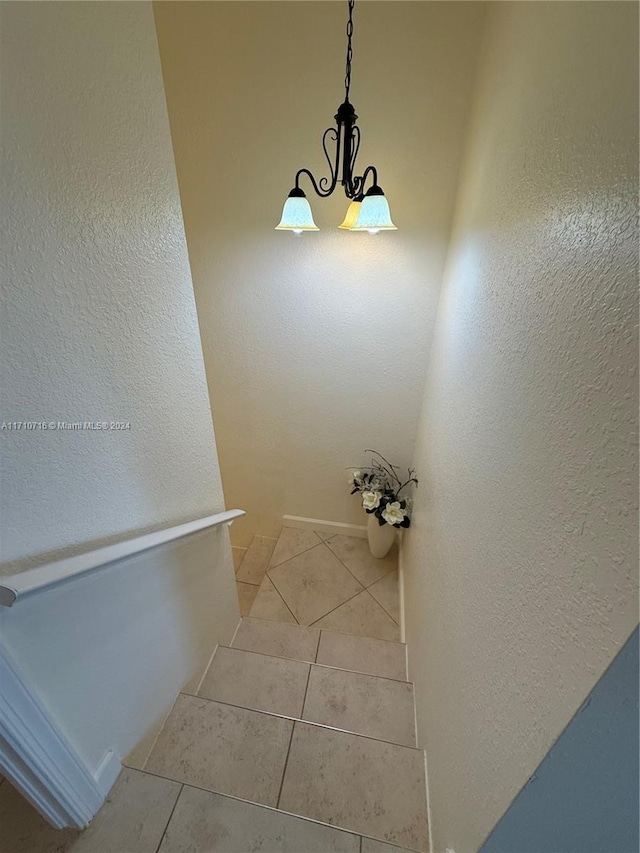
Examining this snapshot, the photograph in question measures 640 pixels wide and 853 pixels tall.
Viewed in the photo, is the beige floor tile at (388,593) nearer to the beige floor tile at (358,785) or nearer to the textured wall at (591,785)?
the beige floor tile at (358,785)

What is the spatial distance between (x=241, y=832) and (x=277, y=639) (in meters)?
0.90

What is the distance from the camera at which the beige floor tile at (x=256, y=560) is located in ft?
8.74

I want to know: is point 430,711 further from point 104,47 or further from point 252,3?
point 252,3

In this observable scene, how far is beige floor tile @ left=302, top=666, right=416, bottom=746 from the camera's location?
4.77 ft

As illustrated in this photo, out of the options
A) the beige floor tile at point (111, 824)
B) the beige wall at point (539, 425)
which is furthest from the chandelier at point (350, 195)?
the beige floor tile at point (111, 824)

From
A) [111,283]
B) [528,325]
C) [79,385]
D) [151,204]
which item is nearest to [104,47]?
[151,204]

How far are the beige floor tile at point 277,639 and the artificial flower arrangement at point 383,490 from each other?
798mm

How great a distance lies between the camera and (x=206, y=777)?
121 centimetres

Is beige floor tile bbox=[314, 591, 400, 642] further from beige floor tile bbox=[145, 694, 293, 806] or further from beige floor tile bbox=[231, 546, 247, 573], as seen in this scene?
beige floor tile bbox=[231, 546, 247, 573]

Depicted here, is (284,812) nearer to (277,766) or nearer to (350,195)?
(277,766)

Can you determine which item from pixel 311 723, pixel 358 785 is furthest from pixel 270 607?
pixel 358 785

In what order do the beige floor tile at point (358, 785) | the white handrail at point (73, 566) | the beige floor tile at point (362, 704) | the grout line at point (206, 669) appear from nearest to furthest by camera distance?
1. the white handrail at point (73, 566)
2. the beige floor tile at point (358, 785)
3. the beige floor tile at point (362, 704)
4. the grout line at point (206, 669)

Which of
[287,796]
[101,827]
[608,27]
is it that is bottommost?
[287,796]

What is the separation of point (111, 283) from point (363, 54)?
5.47 ft
